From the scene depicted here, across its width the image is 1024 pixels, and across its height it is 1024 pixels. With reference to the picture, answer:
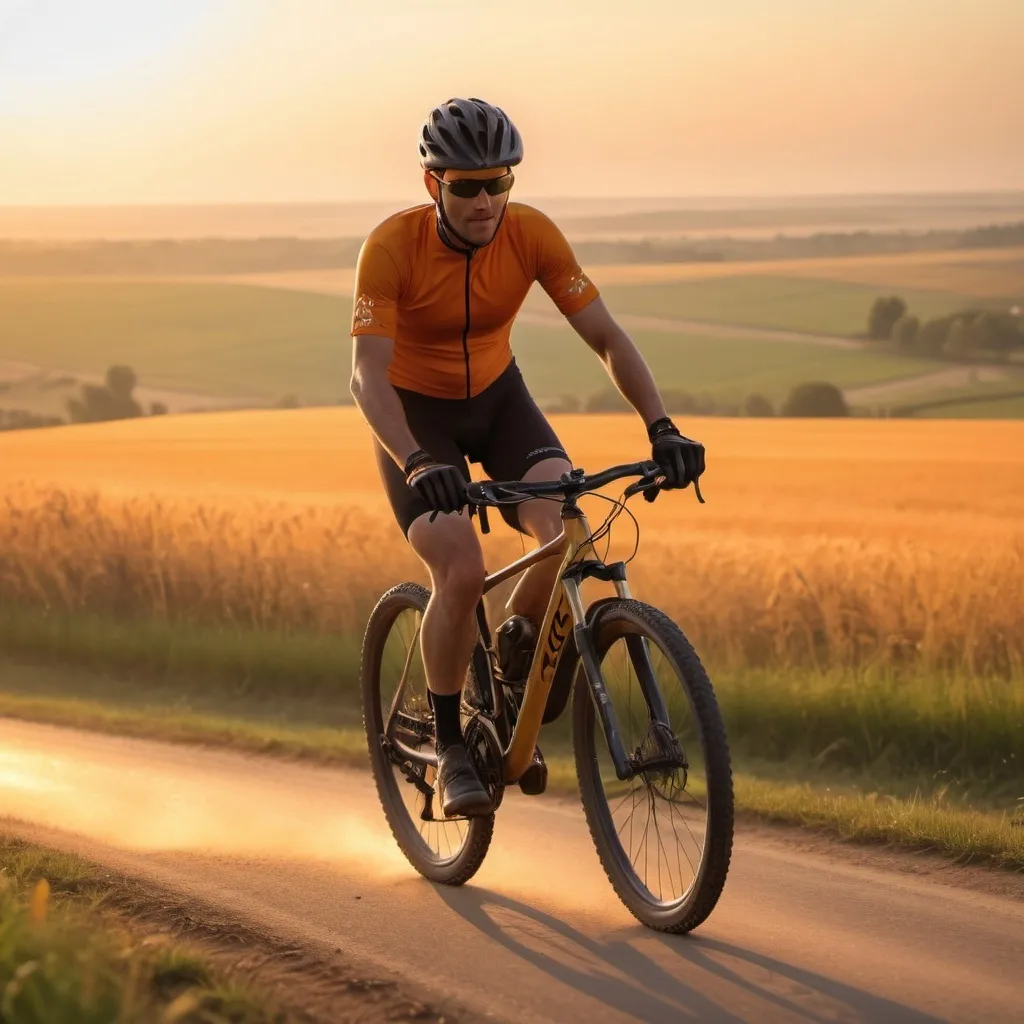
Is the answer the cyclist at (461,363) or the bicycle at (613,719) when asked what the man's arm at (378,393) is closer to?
the cyclist at (461,363)

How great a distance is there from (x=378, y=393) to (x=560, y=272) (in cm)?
82

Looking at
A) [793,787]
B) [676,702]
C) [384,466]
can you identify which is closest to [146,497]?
[793,787]

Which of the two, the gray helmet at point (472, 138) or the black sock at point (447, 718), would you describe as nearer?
the gray helmet at point (472, 138)

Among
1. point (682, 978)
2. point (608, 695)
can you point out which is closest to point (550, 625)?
point (608, 695)

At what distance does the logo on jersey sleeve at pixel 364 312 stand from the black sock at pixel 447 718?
132cm

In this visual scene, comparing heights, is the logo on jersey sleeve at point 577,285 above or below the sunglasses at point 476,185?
below

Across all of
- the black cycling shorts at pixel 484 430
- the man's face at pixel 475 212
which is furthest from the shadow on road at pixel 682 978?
the man's face at pixel 475 212

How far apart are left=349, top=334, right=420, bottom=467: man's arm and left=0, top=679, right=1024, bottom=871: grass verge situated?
275cm

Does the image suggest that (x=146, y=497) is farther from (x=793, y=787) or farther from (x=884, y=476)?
(x=793, y=787)

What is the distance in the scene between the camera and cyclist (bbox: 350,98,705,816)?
607 centimetres

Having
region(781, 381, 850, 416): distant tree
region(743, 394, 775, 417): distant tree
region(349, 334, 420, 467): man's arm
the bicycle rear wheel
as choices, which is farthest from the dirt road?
region(781, 381, 850, 416): distant tree

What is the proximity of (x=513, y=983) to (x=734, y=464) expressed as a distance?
45.9 ft

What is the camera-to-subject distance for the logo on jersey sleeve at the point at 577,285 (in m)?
6.46

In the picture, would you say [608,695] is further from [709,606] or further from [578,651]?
[709,606]
